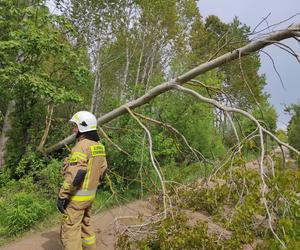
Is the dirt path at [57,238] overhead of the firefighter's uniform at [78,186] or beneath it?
beneath

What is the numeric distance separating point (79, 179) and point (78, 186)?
17 cm

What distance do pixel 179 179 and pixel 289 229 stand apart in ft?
13.5

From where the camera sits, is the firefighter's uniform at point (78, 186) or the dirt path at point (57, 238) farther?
the dirt path at point (57, 238)

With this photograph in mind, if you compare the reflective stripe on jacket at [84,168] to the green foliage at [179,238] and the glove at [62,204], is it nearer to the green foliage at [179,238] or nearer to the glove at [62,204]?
the glove at [62,204]

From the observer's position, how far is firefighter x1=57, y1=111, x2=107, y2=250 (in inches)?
187

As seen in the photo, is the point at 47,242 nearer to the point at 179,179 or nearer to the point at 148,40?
the point at 179,179

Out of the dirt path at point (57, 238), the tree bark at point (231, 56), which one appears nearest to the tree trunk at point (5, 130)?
the tree bark at point (231, 56)

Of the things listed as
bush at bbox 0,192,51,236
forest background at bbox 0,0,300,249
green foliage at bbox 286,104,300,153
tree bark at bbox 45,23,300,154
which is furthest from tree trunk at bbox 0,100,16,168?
green foliage at bbox 286,104,300,153

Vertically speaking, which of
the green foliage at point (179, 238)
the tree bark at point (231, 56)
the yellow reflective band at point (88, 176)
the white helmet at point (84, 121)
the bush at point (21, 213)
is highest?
the tree bark at point (231, 56)

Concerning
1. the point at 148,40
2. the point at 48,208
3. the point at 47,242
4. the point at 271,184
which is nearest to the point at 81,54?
the point at 48,208

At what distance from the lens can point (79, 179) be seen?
4.67m

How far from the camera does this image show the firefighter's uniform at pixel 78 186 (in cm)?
474

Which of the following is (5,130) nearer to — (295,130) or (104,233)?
(104,233)

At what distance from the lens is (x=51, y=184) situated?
306 inches
